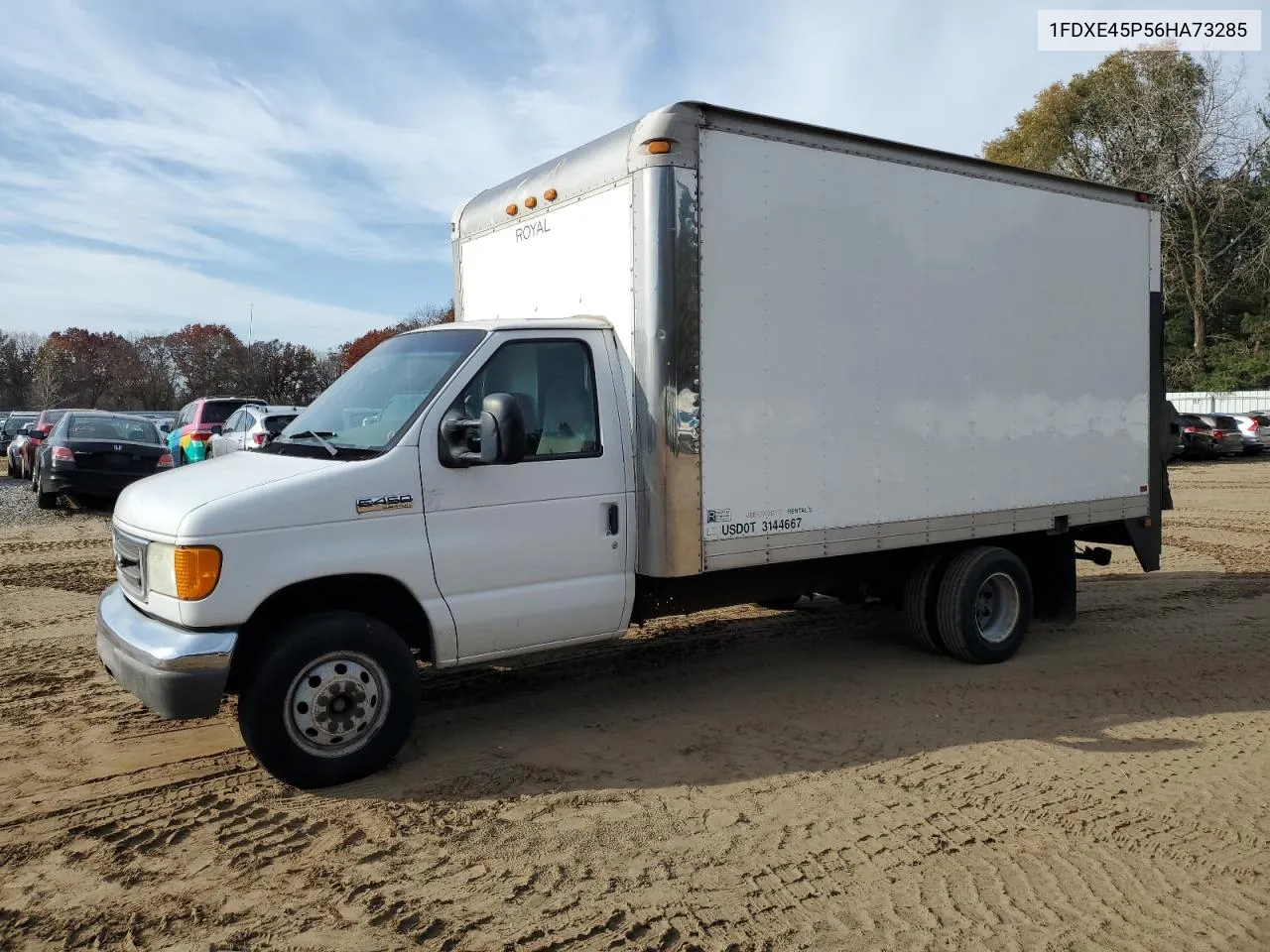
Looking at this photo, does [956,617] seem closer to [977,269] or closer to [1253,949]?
[977,269]

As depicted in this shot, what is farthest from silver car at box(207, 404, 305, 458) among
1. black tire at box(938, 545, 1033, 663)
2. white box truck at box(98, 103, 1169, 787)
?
black tire at box(938, 545, 1033, 663)

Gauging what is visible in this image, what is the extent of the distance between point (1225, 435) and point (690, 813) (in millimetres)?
30705

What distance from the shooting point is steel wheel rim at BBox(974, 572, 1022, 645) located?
24.2 ft

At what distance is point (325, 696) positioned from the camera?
480cm

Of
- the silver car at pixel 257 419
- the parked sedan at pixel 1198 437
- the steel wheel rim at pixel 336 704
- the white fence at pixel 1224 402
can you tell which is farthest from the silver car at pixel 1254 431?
the steel wheel rim at pixel 336 704

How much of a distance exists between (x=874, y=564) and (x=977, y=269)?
7.08ft

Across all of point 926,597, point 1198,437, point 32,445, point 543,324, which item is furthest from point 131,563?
point 1198,437

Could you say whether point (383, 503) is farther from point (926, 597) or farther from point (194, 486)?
point (926, 597)

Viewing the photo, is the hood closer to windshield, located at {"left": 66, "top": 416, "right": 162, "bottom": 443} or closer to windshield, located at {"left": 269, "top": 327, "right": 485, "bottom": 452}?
windshield, located at {"left": 269, "top": 327, "right": 485, "bottom": 452}

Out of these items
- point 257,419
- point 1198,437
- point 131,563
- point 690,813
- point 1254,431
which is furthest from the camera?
point 1254,431

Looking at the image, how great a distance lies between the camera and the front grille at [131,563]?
15.9 ft

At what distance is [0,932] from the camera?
3611 mm

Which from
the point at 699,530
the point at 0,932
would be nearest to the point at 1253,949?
the point at 699,530

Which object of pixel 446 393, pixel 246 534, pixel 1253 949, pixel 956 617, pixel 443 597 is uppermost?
pixel 446 393
